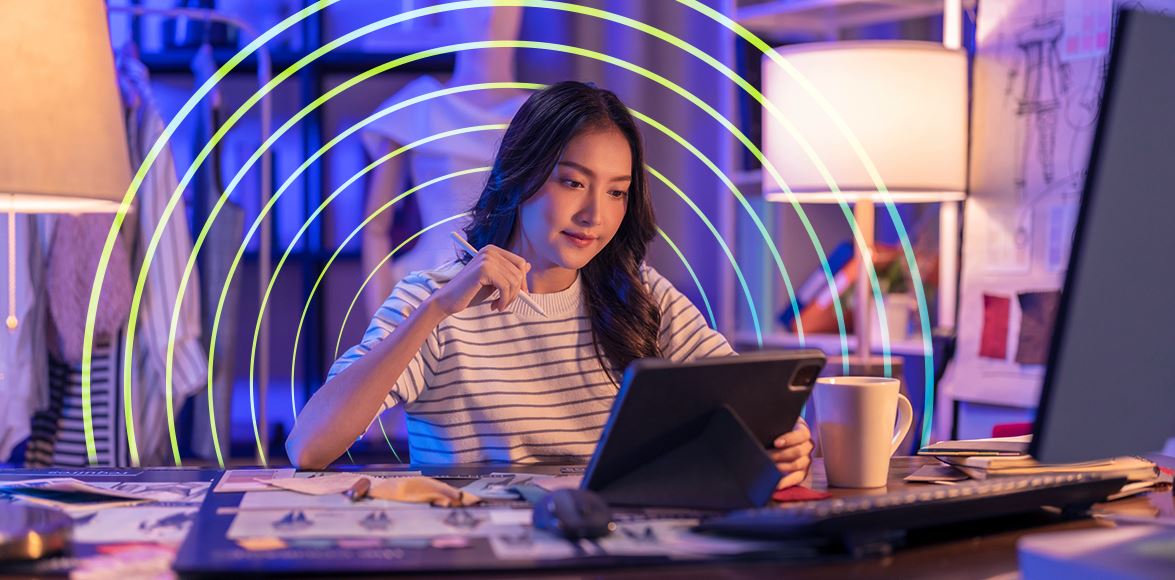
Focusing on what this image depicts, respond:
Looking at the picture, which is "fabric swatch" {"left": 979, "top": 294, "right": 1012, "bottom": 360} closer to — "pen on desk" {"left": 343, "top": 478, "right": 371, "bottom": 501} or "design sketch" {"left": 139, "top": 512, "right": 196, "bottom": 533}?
"pen on desk" {"left": 343, "top": 478, "right": 371, "bottom": 501}

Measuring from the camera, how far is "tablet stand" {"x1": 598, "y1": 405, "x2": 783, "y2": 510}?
4.17 feet

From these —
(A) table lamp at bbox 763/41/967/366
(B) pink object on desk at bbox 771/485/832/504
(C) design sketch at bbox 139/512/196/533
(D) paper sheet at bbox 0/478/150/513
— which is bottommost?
(B) pink object on desk at bbox 771/485/832/504

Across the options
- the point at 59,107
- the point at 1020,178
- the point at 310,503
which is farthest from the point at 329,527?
the point at 1020,178

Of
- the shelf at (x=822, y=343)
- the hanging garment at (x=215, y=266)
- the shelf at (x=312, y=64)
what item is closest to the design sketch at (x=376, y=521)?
the shelf at (x=822, y=343)

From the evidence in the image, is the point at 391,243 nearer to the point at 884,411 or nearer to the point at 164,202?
the point at 164,202

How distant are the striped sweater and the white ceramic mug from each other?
0.56 m

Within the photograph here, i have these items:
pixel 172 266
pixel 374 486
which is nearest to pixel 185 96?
pixel 172 266

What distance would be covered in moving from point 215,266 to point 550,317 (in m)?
2.16

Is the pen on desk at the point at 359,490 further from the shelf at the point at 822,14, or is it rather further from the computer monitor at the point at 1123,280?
the shelf at the point at 822,14

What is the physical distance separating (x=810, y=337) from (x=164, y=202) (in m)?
2.04

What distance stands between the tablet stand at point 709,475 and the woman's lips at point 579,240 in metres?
0.75

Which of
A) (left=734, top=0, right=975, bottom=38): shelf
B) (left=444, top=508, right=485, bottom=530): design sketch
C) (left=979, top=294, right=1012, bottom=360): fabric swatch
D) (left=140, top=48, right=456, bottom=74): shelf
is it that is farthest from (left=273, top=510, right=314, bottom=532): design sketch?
(left=140, top=48, right=456, bottom=74): shelf

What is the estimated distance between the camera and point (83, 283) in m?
3.41

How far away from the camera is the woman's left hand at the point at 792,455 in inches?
56.0
